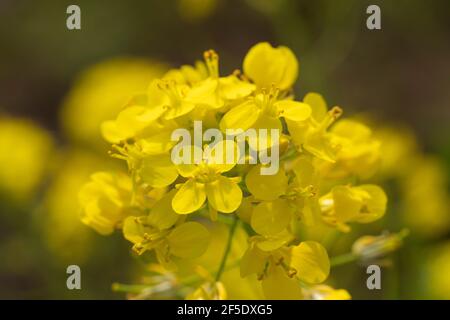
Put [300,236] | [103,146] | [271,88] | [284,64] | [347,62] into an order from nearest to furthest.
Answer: [271,88], [284,64], [300,236], [103,146], [347,62]

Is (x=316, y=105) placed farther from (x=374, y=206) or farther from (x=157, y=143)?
(x=157, y=143)

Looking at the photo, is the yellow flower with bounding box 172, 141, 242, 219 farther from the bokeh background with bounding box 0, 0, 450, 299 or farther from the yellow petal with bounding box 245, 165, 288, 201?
the bokeh background with bounding box 0, 0, 450, 299

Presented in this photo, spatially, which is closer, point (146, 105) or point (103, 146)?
point (146, 105)

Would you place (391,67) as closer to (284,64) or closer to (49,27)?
(49,27)

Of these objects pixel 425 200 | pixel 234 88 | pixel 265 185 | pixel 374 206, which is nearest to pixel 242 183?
pixel 265 185

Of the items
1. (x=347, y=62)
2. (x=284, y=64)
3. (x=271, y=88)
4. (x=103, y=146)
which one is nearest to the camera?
(x=271, y=88)
